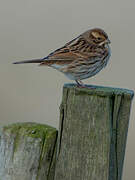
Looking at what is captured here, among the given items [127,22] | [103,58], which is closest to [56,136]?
[103,58]

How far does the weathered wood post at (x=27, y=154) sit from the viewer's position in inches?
145

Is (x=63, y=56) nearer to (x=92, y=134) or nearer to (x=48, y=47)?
(x=92, y=134)

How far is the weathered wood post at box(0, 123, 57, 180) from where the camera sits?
3.68 meters

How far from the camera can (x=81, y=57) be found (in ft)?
16.1

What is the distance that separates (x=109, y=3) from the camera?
30.5 ft

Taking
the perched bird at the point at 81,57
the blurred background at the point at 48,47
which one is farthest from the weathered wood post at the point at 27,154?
the blurred background at the point at 48,47

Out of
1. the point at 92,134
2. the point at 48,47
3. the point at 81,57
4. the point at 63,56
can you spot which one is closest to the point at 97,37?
the point at 81,57

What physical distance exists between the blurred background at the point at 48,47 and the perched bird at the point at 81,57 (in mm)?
2160

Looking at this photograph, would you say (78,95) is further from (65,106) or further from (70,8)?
(70,8)

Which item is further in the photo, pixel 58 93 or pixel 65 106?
pixel 58 93

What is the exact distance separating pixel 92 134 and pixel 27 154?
0.48 meters

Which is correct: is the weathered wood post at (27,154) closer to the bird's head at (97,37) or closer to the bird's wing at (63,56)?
the bird's wing at (63,56)

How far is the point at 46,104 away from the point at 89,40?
116 inches

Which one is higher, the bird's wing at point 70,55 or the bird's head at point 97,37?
the bird's head at point 97,37
